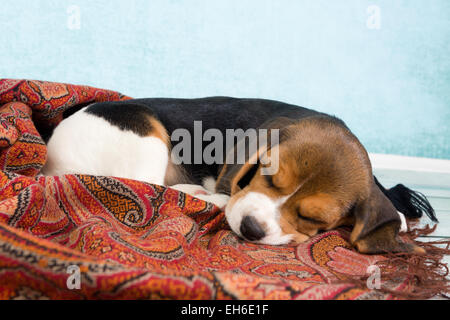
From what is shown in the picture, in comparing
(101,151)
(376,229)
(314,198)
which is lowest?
(376,229)

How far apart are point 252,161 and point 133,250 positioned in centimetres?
88

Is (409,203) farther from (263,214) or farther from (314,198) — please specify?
(263,214)

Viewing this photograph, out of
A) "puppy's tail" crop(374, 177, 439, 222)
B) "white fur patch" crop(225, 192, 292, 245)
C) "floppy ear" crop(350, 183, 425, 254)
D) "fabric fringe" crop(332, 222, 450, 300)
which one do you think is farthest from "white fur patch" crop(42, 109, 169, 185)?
"puppy's tail" crop(374, 177, 439, 222)

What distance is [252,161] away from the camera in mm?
1915

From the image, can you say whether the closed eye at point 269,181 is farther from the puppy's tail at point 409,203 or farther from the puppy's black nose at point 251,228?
the puppy's tail at point 409,203

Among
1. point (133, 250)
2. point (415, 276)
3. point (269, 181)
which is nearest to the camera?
point (133, 250)

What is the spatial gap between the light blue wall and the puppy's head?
9.21 ft

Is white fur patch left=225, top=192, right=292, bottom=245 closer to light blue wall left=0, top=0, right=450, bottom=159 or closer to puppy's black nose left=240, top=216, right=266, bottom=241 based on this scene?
puppy's black nose left=240, top=216, right=266, bottom=241

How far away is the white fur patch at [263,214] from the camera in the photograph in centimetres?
174

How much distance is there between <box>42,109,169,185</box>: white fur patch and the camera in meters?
2.19

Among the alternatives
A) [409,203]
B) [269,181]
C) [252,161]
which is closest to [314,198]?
[269,181]

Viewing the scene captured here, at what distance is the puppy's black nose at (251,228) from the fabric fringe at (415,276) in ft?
1.30

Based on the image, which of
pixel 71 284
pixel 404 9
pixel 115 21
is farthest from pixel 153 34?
pixel 71 284
